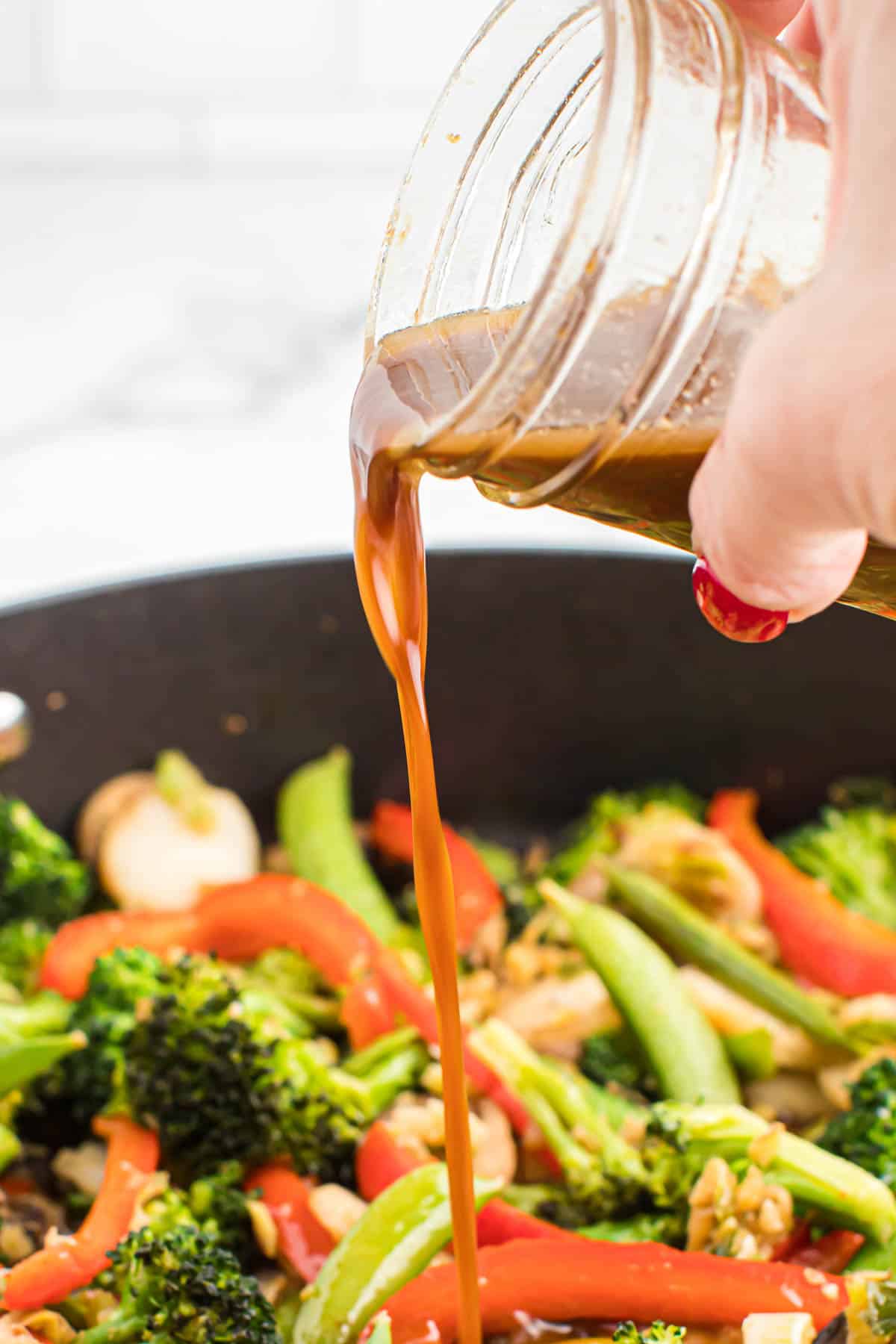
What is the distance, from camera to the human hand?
760 mm

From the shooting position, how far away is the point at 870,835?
208 cm

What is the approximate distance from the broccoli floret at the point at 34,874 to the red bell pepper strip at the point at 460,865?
17.9 inches

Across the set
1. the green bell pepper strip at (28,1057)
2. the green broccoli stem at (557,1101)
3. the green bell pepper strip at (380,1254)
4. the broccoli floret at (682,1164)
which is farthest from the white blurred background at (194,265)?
the green bell pepper strip at (380,1254)

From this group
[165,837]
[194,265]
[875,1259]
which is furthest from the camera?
[194,265]

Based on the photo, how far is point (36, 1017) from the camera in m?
1.67

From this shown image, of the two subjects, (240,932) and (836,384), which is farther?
(240,932)

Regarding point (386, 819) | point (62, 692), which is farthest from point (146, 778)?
point (386, 819)

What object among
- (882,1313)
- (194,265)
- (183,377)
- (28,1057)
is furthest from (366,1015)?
(194,265)

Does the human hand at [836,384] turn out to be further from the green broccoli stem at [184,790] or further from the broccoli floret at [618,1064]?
the green broccoli stem at [184,790]

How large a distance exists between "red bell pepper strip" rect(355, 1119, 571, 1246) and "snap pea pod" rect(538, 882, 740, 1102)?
29 centimetres

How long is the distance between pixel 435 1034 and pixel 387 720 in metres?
0.60

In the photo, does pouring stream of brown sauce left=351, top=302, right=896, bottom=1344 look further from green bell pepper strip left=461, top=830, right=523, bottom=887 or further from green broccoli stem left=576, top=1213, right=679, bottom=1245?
green bell pepper strip left=461, top=830, right=523, bottom=887

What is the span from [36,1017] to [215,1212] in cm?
35

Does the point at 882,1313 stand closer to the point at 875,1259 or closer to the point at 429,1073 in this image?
the point at 875,1259
